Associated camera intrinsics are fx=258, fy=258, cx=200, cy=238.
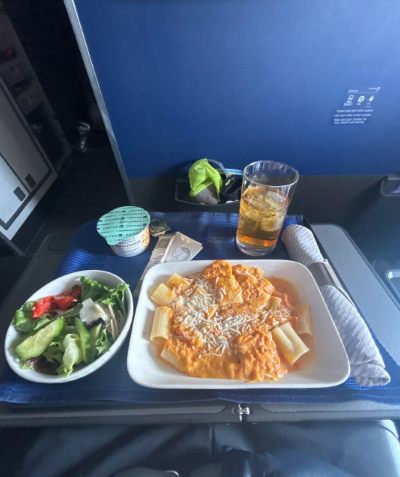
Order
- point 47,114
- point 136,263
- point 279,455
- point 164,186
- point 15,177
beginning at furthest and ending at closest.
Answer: point 47,114 → point 15,177 → point 164,186 → point 136,263 → point 279,455

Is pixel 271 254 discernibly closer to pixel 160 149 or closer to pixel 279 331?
pixel 279 331

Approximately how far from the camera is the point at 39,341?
547 millimetres

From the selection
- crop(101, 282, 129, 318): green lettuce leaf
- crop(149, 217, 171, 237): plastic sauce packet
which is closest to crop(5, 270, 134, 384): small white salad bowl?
crop(101, 282, 129, 318): green lettuce leaf

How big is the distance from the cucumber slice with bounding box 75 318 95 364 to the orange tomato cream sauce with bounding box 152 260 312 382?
15cm

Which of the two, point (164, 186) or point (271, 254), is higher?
point (271, 254)

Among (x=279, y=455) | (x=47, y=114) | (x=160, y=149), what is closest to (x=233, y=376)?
(x=279, y=455)

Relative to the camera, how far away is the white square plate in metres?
0.50

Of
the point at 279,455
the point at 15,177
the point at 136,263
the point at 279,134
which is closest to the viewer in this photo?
the point at 279,455

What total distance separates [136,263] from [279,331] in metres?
0.45

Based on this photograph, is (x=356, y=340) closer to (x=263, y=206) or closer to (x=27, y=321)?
(x=263, y=206)

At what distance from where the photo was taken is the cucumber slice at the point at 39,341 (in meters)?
0.53

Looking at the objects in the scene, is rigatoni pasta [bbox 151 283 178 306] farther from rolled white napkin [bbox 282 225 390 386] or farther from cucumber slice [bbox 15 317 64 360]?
rolled white napkin [bbox 282 225 390 386]

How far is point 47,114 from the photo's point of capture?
89.6 inches

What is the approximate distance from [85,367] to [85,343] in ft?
0.16
